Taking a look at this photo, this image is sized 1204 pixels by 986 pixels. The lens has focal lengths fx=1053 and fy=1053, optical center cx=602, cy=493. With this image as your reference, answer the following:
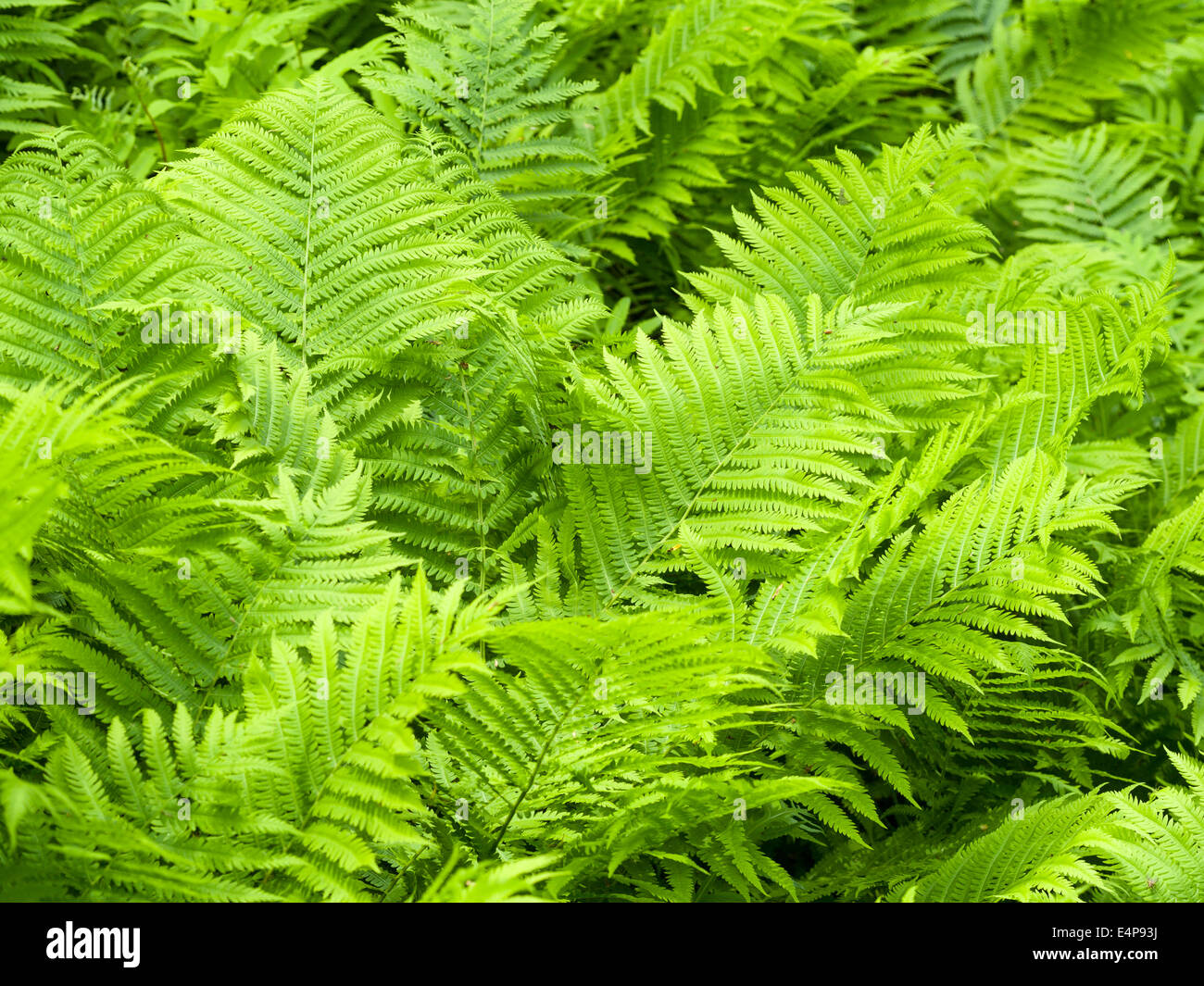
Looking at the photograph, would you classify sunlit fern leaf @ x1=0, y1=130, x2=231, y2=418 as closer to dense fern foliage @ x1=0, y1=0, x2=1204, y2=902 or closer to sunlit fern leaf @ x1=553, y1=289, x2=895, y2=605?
dense fern foliage @ x1=0, y1=0, x2=1204, y2=902

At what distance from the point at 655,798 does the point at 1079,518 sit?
0.91 metres

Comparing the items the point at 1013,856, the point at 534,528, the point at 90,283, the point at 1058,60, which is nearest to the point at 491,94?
the point at 90,283

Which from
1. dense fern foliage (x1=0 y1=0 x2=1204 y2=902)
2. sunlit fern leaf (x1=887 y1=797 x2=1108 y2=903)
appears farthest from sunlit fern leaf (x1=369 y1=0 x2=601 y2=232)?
sunlit fern leaf (x1=887 y1=797 x2=1108 y2=903)

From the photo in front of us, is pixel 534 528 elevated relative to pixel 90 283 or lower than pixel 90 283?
lower

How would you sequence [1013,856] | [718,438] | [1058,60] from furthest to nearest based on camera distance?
1. [1058,60]
2. [718,438]
3. [1013,856]

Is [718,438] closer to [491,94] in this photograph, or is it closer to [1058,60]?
[491,94]

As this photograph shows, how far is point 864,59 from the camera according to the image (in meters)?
3.21

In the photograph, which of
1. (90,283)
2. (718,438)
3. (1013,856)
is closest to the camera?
(1013,856)

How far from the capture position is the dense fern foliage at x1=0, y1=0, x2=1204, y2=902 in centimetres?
140

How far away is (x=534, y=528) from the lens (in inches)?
74.7

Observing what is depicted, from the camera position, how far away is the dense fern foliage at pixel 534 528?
4.59ft

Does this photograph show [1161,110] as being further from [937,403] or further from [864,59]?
[937,403]

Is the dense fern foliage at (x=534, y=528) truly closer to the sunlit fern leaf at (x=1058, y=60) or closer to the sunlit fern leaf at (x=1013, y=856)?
the sunlit fern leaf at (x=1013, y=856)

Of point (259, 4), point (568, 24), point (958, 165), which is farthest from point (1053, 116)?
point (259, 4)
